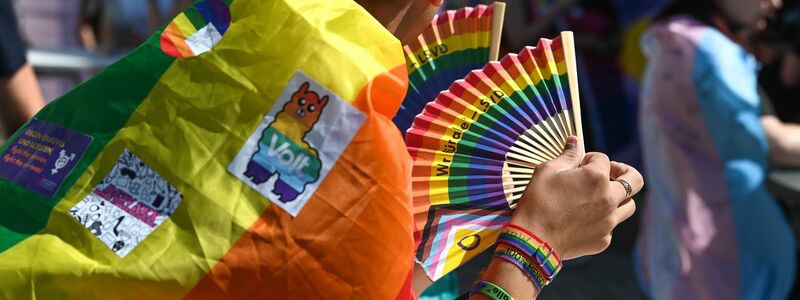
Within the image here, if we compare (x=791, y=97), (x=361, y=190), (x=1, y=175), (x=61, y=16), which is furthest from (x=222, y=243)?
(x=61, y=16)

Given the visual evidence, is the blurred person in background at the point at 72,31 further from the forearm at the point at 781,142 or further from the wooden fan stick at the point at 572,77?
the wooden fan stick at the point at 572,77

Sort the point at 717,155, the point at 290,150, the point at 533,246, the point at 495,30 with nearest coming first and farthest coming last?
1. the point at 290,150
2. the point at 533,246
3. the point at 495,30
4. the point at 717,155

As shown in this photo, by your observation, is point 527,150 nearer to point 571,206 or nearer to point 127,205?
point 571,206

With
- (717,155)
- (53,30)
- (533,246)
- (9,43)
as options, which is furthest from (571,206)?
(53,30)

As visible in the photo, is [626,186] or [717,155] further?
[717,155]

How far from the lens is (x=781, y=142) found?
3.02m

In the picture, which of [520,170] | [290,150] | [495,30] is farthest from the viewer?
[495,30]

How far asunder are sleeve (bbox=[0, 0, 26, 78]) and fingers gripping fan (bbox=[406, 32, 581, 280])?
1205mm

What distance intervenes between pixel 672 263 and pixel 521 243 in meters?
2.17

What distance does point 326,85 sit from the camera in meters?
0.97

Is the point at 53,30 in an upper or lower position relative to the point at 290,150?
A: lower

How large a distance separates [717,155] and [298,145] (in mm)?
2292

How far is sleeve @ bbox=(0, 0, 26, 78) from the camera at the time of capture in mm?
2088

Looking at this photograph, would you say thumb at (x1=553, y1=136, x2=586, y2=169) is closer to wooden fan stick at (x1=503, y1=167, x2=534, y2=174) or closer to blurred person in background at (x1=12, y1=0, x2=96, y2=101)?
wooden fan stick at (x1=503, y1=167, x2=534, y2=174)
